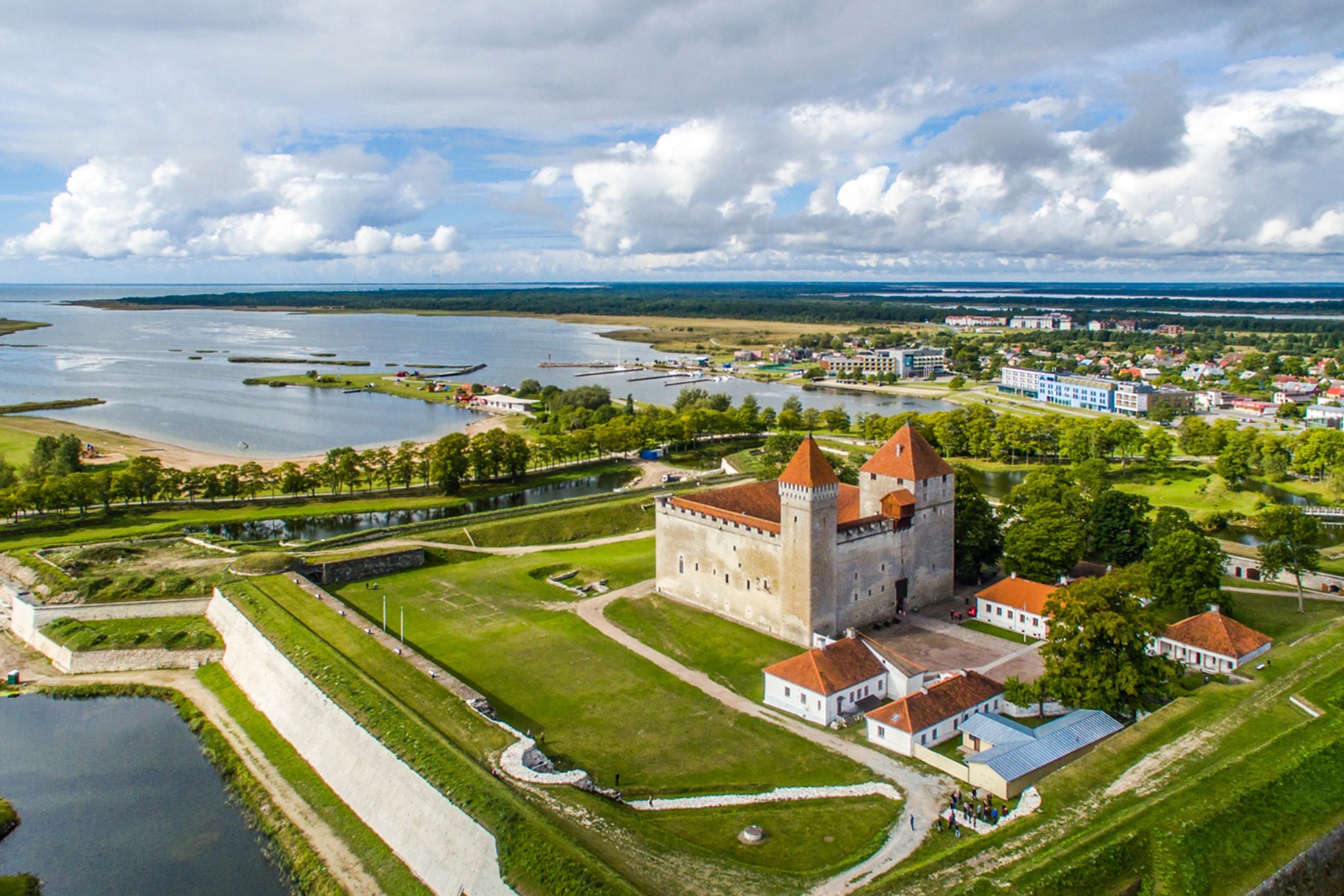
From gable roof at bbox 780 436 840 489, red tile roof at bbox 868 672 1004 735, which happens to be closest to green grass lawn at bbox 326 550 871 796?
red tile roof at bbox 868 672 1004 735

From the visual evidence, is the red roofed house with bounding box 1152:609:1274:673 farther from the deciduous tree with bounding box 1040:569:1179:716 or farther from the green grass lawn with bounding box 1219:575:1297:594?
the green grass lawn with bounding box 1219:575:1297:594

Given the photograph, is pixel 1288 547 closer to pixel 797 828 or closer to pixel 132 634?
pixel 797 828

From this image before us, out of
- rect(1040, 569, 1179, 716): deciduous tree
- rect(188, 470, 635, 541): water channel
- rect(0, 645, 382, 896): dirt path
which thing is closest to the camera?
rect(0, 645, 382, 896): dirt path

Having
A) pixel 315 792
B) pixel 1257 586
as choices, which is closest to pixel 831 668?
pixel 315 792

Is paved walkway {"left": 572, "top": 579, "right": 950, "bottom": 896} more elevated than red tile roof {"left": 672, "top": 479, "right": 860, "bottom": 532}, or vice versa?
red tile roof {"left": 672, "top": 479, "right": 860, "bottom": 532}

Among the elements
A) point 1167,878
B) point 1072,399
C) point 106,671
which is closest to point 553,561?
point 106,671

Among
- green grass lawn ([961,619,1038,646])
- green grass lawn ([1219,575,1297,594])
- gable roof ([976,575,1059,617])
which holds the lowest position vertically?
green grass lawn ([1219,575,1297,594])

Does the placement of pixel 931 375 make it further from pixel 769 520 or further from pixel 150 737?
pixel 150 737
